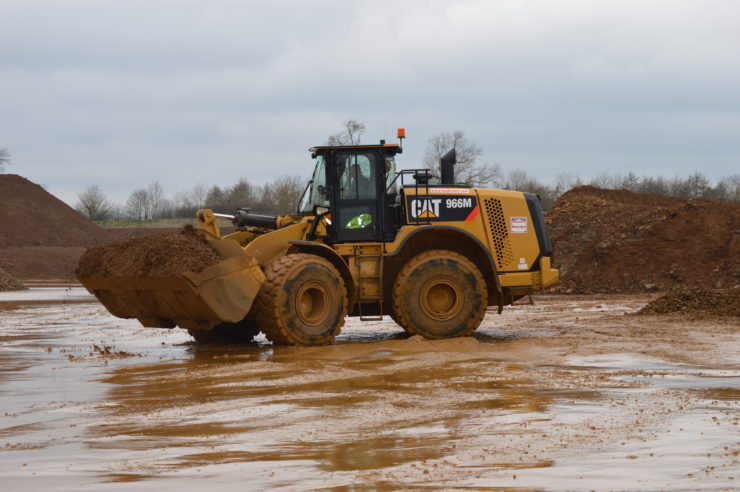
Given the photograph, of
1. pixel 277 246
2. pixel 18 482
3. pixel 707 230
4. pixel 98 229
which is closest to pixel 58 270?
pixel 98 229

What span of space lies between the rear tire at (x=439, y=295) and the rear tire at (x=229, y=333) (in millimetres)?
2326

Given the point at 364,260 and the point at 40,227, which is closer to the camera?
the point at 364,260

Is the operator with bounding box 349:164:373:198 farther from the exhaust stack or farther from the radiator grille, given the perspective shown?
the radiator grille

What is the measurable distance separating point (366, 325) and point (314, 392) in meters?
8.79

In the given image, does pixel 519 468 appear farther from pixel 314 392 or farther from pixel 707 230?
pixel 707 230

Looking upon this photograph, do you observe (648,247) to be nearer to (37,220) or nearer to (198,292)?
(198,292)

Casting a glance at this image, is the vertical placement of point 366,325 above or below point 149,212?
below

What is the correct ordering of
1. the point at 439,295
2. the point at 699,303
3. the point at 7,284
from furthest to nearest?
the point at 7,284 < the point at 699,303 < the point at 439,295

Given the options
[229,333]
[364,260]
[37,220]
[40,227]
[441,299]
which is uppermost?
[37,220]

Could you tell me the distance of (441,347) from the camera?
41.1ft

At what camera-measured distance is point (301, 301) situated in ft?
40.8

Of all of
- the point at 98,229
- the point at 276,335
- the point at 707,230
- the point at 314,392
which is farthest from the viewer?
the point at 98,229

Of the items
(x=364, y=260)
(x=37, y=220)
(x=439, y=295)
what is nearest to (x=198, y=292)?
(x=364, y=260)

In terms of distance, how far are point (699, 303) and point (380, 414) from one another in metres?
11.1
